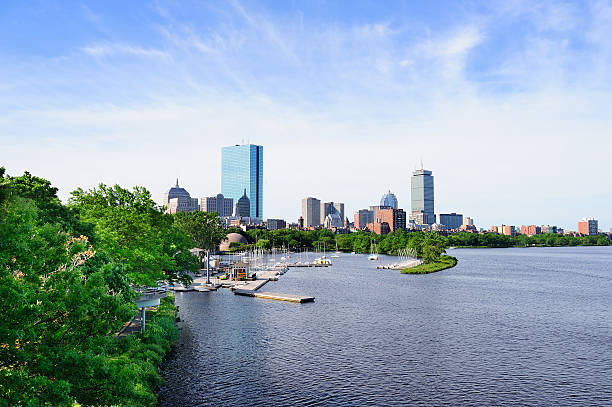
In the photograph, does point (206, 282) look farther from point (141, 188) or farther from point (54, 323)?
point (54, 323)

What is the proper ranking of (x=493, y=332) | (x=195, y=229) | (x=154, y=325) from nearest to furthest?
(x=154, y=325)
(x=493, y=332)
(x=195, y=229)

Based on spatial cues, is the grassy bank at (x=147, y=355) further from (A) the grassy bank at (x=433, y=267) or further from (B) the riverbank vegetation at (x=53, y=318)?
(A) the grassy bank at (x=433, y=267)

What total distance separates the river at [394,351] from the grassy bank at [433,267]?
50911 millimetres

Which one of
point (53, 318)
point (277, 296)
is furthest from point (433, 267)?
point (53, 318)

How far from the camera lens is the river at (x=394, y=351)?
3919cm

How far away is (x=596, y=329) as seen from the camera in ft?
211

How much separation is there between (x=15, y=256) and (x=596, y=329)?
6987 centimetres

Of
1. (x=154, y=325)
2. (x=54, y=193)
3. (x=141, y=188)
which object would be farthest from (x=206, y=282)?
(x=54, y=193)

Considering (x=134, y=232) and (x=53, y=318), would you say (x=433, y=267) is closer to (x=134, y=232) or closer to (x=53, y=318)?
(x=134, y=232)

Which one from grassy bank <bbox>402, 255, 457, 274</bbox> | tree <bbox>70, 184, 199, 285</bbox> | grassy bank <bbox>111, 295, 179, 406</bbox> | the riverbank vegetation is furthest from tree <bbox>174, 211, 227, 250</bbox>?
the riverbank vegetation

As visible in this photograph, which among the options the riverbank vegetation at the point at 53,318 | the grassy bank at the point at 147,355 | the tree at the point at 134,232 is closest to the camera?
the riverbank vegetation at the point at 53,318

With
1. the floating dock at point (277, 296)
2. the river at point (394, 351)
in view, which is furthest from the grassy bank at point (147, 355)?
the floating dock at point (277, 296)

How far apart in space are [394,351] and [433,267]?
363ft

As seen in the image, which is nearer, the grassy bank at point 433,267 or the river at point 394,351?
the river at point 394,351
